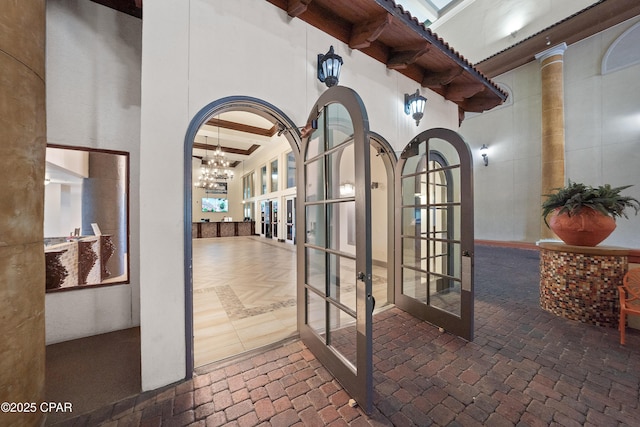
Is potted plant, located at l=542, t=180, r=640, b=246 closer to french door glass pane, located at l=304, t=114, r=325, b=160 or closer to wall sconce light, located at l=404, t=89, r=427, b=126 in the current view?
wall sconce light, located at l=404, t=89, r=427, b=126

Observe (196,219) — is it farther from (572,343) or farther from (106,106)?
(572,343)

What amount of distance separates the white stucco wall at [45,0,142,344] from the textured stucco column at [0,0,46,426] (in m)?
1.25

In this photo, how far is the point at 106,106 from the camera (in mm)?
2604

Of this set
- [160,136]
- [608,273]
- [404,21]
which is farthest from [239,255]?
[608,273]

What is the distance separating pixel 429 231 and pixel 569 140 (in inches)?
313

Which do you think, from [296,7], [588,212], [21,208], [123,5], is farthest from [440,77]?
[21,208]

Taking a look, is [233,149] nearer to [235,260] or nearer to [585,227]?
[235,260]

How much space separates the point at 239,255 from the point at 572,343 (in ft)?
23.7

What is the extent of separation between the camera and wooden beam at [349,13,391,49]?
2654mm

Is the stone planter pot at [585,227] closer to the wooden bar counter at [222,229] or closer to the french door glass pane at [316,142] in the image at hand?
the french door glass pane at [316,142]

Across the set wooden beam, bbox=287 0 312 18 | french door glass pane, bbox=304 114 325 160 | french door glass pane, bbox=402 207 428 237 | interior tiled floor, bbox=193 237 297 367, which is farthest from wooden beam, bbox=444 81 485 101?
interior tiled floor, bbox=193 237 297 367

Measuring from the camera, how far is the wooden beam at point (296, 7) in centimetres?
238

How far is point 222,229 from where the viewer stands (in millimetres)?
14008

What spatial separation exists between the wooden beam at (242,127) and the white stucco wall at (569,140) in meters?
8.09
